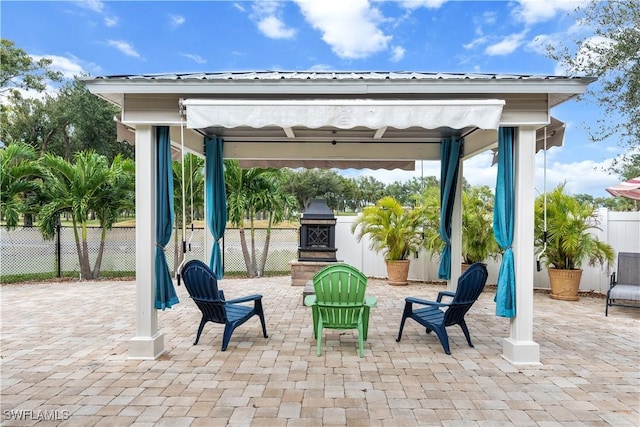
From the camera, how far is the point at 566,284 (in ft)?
24.9

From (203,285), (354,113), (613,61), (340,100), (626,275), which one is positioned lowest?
(626,275)

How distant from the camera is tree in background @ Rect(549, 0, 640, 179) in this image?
9000mm

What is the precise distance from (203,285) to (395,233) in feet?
18.7

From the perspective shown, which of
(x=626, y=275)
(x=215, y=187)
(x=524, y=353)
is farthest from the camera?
(x=626, y=275)

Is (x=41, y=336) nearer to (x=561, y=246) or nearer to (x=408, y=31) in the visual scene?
(x=561, y=246)

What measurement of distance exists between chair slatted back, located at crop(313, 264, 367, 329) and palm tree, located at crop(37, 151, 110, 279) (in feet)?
24.4

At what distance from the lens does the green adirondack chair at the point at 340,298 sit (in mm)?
4340

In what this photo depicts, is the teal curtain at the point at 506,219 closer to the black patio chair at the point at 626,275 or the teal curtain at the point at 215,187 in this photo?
the black patio chair at the point at 626,275

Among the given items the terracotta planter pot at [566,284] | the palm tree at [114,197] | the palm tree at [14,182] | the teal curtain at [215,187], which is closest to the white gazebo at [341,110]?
the teal curtain at [215,187]

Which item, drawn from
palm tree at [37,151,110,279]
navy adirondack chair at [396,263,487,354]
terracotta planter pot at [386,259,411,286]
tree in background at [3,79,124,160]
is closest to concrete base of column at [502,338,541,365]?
navy adirondack chair at [396,263,487,354]

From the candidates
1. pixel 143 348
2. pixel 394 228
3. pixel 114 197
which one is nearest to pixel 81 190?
pixel 114 197

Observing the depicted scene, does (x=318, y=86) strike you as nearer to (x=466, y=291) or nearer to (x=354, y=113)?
(x=354, y=113)

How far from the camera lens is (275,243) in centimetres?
1391

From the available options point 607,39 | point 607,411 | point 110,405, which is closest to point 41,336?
point 110,405
